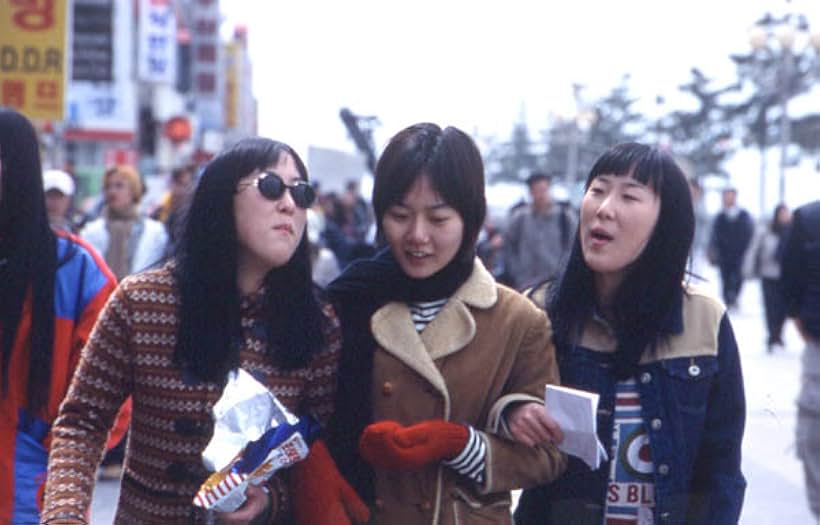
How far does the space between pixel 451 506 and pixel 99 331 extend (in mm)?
806

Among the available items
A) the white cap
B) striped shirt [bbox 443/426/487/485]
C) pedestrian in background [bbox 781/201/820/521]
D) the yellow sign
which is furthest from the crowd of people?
the yellow sign

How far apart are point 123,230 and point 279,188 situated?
6735 mm

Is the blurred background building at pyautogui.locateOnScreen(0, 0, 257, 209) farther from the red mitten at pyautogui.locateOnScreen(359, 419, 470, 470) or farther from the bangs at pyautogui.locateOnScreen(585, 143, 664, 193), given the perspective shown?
the red mitten at pyautogui.locateOnScreen(359, 419, 470, 470)

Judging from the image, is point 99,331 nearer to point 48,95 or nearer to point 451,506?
point 451,506

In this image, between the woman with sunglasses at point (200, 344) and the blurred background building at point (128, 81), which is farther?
the blurred background building at point (128, 81)

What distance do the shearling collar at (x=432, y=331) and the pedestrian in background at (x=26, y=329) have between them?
Result: 35.4 inches

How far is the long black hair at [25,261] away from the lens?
3.44 m

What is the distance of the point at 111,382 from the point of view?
9.80 ft

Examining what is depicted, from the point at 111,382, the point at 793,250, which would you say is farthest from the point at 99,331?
the point at 793,250

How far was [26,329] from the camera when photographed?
350 cm

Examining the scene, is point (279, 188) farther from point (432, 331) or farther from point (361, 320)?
point (432, 331)

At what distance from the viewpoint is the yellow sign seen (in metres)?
12.3

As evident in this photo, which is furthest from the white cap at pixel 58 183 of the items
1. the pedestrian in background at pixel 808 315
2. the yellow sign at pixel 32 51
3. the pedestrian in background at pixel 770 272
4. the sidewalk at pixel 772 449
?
the pedestrian in background at pixel 770 272

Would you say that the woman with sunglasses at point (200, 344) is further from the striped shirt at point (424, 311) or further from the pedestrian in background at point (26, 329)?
the pedestrian in background at point (26, 329)
